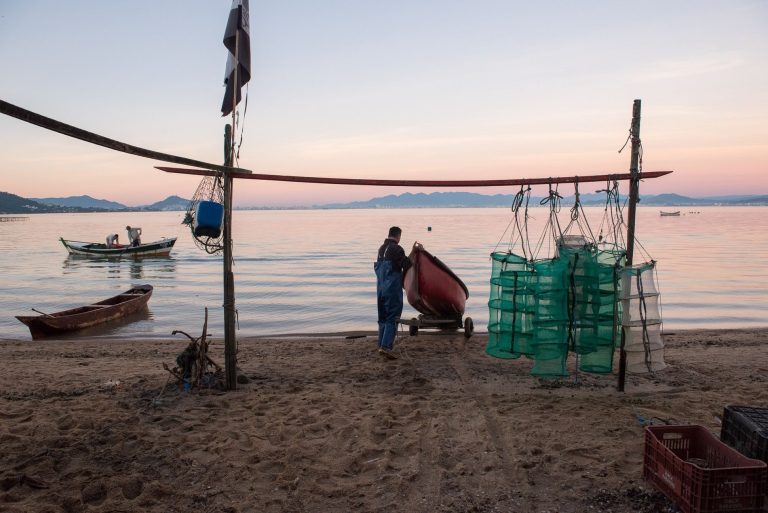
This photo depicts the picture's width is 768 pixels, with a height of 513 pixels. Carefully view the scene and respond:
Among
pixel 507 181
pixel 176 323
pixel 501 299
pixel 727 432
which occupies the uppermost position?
pixel 507 181

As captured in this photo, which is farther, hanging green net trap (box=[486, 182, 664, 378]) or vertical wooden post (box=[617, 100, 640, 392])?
vertical wooden post (box=[617, 100, 640, 392])

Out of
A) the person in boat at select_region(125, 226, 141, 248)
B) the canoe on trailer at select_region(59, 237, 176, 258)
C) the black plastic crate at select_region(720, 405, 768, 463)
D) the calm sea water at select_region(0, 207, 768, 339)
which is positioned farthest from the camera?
the person in boat at select_region(125, 226, 141, 248)

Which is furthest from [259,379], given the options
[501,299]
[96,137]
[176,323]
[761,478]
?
[176,323]

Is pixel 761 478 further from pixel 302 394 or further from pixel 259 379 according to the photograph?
pixel 259 379

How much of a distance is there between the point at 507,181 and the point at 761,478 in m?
4.60

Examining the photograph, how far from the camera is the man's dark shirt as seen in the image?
818 cm

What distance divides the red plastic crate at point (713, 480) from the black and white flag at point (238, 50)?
5.73 metres

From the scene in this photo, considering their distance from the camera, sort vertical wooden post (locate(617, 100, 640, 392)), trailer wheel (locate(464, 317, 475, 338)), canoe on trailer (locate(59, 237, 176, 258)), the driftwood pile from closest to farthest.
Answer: vertical wooden post (locate(617, 100, 640, 392)) → the driftwood pile → trailer wheel (locate(464, 317, 475, 338)) → canoe on trailer (locate(59, 237, 176, 258))

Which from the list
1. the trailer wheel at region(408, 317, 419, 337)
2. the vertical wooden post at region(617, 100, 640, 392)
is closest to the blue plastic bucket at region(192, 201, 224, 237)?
the trailer wheel at region(408, 317, 419, 337)

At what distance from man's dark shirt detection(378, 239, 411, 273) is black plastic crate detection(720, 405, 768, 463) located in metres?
4.60

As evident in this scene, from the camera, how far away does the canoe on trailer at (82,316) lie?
12516mm

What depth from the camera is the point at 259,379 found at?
7.52 metres

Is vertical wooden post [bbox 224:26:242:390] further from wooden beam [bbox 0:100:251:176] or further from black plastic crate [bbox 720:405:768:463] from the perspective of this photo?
black plastic crate [bbox 720:405:768:463]

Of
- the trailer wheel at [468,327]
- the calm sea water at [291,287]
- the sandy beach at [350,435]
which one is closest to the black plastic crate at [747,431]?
the sandy beach at [350,435]
